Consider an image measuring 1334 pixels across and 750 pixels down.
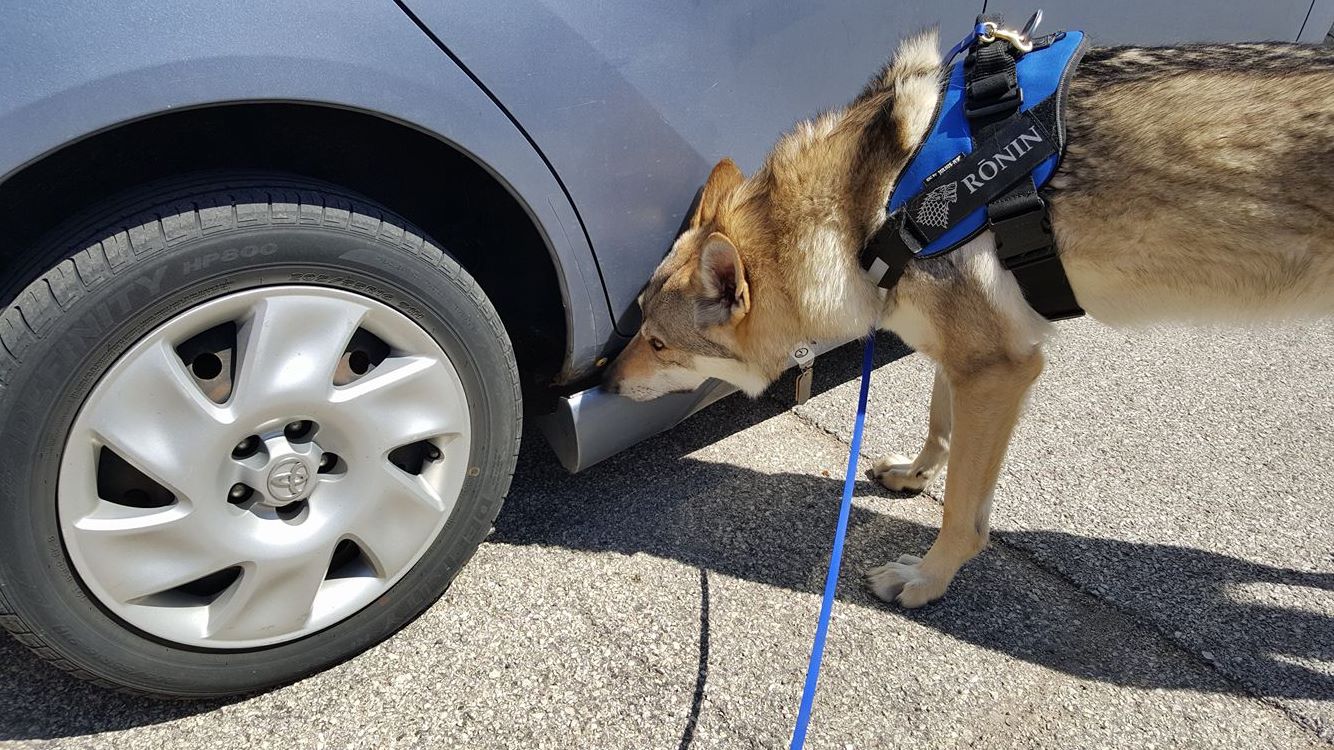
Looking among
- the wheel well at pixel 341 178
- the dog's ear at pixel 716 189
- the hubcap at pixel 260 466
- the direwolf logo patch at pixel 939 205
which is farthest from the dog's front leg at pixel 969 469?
the hubcap at pixel 260 466

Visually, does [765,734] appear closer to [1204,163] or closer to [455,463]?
[455,463]

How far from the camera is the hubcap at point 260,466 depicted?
1.78m

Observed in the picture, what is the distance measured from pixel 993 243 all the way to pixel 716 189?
2.68 feet

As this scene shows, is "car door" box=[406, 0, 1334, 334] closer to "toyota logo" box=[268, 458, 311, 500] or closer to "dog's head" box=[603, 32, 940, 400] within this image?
"dog's head" box=[603, 32, 940, 400]

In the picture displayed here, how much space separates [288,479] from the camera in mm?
1966

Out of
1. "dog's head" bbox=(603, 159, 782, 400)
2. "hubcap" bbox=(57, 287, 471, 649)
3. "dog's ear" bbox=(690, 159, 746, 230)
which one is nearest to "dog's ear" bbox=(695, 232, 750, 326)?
"dog's head" bbox=(603, 159, 782, 400)

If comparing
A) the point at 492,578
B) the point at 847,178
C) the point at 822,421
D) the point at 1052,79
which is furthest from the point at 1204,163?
the point at 492,578

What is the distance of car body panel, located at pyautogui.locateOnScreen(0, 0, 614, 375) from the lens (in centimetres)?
146

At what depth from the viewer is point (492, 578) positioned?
255cm

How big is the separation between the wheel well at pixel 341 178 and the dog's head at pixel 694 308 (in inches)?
10.2

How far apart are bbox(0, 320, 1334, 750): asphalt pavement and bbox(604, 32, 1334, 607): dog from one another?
31 cm

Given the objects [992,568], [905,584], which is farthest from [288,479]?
[992,568]

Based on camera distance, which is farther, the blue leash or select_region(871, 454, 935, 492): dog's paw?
select_region(871, 454, 935, 492): dog's paw

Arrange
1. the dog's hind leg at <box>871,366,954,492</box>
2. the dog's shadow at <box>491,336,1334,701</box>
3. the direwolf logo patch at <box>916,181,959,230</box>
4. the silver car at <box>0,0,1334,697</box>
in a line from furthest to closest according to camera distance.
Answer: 1. the dog's hind leg at <box>871,366,954,492</box>
2. the dog's shadow at <box>491,336,1334,701</box>
3. the direwolf logo patch at <box>916,181,959,230</box>
4. the silver car at <box>0,0,1334,697</box>
